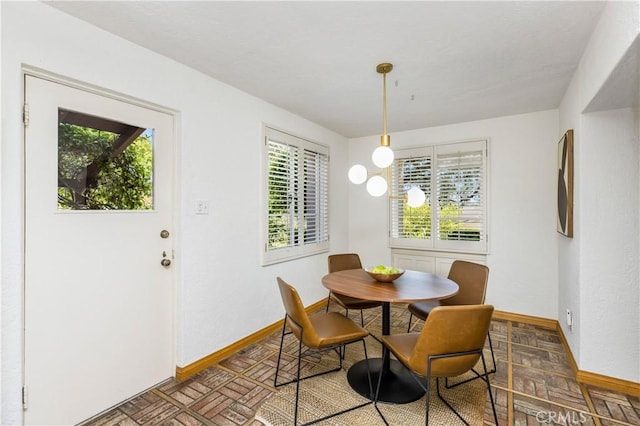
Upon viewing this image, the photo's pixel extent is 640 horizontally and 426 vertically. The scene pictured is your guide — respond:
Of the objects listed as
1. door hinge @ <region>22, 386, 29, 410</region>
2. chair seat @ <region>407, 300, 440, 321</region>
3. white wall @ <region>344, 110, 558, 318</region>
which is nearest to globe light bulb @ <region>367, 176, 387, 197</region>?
chair seat @ <region>407, 300, 440, 321</region>

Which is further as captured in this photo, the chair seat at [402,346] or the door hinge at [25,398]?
the chair seat at [402,346]

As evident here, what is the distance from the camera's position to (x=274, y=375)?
2.44 metres

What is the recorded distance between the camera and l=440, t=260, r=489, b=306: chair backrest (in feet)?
8.39

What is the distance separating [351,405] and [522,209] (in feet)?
9.84

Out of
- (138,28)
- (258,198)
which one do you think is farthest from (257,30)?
(258,198)

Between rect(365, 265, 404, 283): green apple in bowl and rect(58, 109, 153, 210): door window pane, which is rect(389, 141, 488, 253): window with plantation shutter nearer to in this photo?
rect(365, 265, 404, 283): green apple in bowl

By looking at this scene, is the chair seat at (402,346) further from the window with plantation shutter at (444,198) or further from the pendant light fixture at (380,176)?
the window with plantation shutter at (444,198)

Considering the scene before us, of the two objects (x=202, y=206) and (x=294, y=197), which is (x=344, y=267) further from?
(x=202, y=206)

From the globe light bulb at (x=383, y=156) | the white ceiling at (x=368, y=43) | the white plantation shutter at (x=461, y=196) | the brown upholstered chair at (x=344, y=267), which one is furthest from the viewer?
the white plantation shutter at (x=461, y=196)

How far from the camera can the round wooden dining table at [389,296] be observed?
205 cm

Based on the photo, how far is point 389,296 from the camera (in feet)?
6.56

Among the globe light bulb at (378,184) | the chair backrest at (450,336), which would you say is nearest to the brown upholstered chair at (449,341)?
the chair backrest at (450,336)

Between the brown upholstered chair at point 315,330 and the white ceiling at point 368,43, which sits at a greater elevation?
the white ceiling at point 368,43

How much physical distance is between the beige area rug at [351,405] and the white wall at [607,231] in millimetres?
969
